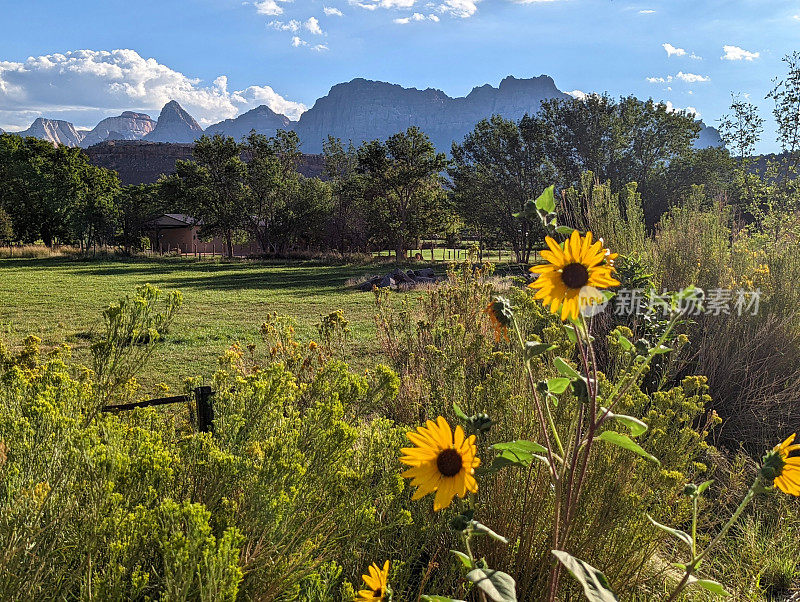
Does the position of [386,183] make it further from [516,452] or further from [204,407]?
[516,452]

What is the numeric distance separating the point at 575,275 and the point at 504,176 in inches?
1012

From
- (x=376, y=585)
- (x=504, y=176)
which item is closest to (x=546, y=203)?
(x=376, y=585)

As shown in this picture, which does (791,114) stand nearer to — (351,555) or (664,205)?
(351,555)

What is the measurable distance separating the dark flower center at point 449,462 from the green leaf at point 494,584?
168mm

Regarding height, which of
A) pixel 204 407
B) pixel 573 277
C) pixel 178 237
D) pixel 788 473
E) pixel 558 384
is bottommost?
pixel 204 407

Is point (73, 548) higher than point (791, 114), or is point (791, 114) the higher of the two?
point (791, 114)

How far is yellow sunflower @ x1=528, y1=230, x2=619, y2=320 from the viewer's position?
901mm

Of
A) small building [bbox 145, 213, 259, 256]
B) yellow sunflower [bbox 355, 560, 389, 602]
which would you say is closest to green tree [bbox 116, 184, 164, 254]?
small building [bbox 145, 213, 259, 256]

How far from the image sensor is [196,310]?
1070cm

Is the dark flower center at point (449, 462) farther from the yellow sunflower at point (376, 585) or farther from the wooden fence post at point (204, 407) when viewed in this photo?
the wooden fence post at point (204, 407)

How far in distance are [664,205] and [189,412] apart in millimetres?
24149

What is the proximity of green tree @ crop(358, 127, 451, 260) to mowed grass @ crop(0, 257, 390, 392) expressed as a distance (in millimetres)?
6716

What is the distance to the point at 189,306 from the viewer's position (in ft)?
36.8

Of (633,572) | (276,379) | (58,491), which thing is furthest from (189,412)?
(633,572)
